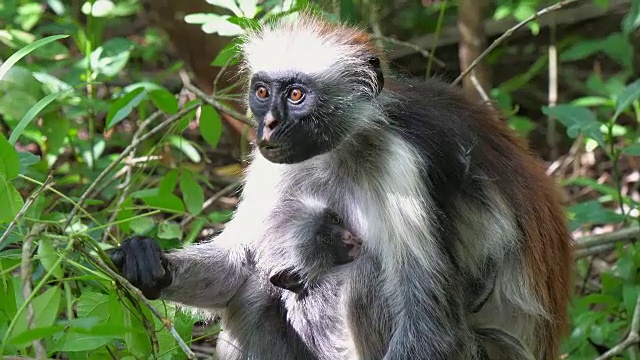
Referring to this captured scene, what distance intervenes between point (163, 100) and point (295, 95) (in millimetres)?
1367

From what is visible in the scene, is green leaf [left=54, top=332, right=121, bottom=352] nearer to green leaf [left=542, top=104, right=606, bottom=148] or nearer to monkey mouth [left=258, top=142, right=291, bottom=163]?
monkey mouth [left=258, top=142, right=291, bottom=163]

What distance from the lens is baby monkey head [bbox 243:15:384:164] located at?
461 cm

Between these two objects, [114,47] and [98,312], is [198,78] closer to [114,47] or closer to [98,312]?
[114,47]

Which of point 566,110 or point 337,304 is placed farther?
point 566,110

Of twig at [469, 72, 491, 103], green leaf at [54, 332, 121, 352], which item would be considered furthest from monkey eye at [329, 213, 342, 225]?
twig at [469, 72, 491, 103]

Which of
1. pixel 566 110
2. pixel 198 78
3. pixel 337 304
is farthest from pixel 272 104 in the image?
pixel 198 78

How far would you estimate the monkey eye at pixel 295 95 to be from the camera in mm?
4703

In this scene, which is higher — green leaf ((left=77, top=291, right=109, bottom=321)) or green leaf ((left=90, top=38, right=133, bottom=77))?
green leaf ((left=77, top=291, right=109, bottom=321))

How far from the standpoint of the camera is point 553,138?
949cm

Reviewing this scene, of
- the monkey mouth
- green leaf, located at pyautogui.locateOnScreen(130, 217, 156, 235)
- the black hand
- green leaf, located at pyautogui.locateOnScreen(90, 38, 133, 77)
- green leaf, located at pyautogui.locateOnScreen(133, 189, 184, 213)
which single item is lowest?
green leaf, located at pyautogui.locateOnScreen(130, 217, 156, 235)

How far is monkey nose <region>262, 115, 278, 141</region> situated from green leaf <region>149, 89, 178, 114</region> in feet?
4.63

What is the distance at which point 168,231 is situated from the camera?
5.61 meters

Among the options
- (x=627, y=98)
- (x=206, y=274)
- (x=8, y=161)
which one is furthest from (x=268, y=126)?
(x=627, y=98)

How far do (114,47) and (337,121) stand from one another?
273cm
